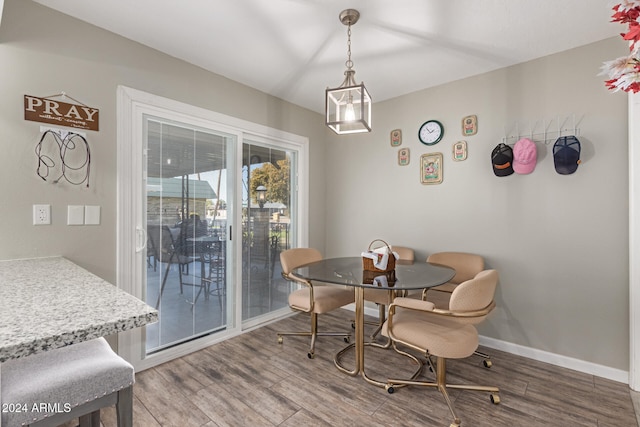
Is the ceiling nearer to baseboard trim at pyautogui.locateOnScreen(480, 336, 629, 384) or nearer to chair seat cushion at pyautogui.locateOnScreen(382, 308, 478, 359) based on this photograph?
chair seat cushion at pyautogui.locateOnScreen(382, 308, 478, 359)

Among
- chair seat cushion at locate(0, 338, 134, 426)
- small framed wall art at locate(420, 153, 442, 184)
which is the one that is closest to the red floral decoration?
chair seat cushion at locate(0, 338, 134, 426)

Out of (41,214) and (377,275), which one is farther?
(377,275)

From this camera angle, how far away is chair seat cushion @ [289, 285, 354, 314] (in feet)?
8.61

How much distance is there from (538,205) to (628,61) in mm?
2154

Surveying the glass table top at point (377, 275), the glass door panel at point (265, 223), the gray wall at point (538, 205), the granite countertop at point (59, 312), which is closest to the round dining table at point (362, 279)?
the glass table top at point (377, 275)

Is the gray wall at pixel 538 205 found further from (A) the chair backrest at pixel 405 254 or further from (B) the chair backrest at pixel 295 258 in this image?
(B) the chair backrest at pixel 295 258

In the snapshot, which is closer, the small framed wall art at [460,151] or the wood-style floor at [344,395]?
the wood-style floor at [344,395]

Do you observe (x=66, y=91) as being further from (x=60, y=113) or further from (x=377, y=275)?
(x=377, y=275)

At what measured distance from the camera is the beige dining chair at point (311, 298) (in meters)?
2.61

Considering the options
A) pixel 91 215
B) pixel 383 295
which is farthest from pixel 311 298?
pixel 91 215

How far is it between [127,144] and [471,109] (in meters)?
3.07

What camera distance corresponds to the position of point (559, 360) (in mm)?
2496

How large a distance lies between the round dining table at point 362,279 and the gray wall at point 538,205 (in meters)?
0.76

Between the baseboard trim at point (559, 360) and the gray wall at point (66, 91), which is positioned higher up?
the gray wall at point (66, 91)
